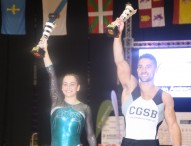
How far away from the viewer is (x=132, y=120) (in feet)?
11.9

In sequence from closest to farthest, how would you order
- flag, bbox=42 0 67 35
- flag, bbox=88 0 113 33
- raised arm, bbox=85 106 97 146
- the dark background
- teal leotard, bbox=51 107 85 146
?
1. teal leotard, bbox=51 107 85 146
2. raised arm, bbox=85 106 97 146
3. flag, bbox=88 0 113 33
4. flag, bbox=42 0 67 35
5. the dark background

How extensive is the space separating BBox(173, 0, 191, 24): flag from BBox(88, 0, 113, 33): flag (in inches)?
42.0

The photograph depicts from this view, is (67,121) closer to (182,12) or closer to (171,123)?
(171,123)

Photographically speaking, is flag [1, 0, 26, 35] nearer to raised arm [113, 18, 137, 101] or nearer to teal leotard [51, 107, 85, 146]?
teal leotard [51, 107, 85, 146]

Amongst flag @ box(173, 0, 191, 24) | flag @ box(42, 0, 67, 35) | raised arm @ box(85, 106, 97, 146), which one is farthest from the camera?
flag @ box(42, 0, 67, 35)

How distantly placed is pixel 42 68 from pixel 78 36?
0.89 metres

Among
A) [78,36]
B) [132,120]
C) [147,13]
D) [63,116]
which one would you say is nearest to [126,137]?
[132,120]

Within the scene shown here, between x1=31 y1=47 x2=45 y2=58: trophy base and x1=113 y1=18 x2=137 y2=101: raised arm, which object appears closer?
x1=113 y1=18 x2=137 y2=101: raised arm

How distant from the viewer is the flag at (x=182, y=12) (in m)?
5.67

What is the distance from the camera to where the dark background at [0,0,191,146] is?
252 inches

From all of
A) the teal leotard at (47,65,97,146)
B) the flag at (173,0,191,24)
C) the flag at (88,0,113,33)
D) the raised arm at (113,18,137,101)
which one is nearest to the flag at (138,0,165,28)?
the flag at (173,0,191,24)

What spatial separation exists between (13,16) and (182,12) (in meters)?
2.86

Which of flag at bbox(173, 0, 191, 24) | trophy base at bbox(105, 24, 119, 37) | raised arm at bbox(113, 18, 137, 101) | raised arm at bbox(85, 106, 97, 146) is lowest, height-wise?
raised arm at bbox(85, 106, 97, 146)

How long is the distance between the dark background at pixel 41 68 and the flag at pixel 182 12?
53cm
